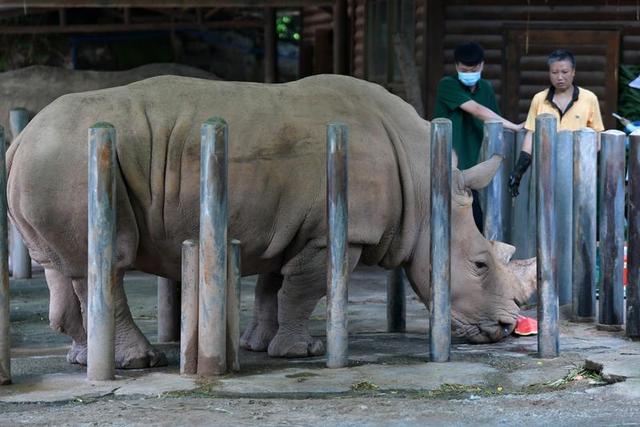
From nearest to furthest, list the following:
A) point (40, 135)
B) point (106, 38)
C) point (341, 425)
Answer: point (341, 425) → point (40, 135) → point (106, 38)

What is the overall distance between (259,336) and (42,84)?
706 centimetres

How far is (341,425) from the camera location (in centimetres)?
562

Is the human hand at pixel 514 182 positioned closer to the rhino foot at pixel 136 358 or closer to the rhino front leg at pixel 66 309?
the rhino foot at pixel 136 358

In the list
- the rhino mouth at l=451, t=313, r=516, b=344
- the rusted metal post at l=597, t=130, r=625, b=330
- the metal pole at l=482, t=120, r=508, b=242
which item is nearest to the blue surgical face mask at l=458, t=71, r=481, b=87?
the metal pole at l=482, t=120, r=508, b=242

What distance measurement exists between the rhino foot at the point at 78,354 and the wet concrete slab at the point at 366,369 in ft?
0.14

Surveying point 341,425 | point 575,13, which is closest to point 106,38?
point 575,13

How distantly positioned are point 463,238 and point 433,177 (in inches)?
33.4

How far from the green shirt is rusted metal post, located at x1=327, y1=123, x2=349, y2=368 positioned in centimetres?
263

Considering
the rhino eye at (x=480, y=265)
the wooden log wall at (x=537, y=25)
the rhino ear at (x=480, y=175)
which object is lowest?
the rhino eye at (x=480, y=265)

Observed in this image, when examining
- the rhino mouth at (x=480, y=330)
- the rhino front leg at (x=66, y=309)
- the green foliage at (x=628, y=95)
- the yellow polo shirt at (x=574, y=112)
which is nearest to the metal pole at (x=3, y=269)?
the rhino front leg at (x=66, y=309)

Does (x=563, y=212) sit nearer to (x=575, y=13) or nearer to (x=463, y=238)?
(x=463, y=238)

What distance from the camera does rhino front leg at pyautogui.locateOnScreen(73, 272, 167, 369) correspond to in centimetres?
706

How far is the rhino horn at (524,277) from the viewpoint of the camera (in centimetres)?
800

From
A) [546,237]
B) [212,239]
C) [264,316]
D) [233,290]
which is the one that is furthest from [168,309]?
[546,237]
